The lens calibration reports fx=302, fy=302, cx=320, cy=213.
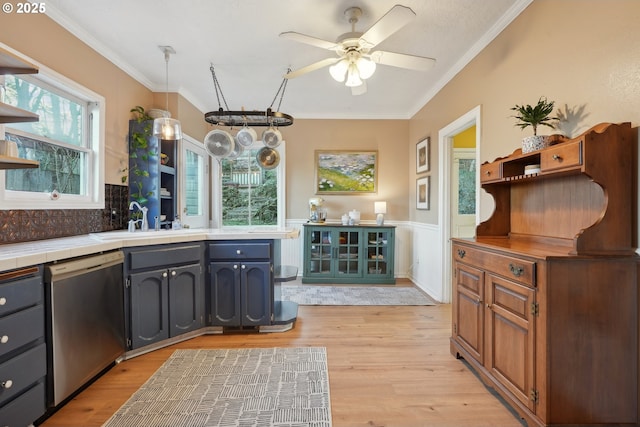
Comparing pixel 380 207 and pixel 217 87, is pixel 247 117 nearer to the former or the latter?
pixel 217 87

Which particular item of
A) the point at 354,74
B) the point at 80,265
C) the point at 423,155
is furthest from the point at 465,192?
the point at 80,265

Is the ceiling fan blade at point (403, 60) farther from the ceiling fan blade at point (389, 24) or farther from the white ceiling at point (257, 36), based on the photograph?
the white ceiling at point (257, 36)

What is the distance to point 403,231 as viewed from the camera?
4.93 metres

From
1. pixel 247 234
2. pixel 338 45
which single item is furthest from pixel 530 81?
pixel 247 234

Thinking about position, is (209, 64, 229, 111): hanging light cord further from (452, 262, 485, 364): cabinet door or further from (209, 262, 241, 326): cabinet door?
(452, 262, 485, 364): cabinet door

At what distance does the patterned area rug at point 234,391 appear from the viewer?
1643 mm

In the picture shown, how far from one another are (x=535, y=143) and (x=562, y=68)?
569mm

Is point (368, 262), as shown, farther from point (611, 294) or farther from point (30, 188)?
point (30, 188)

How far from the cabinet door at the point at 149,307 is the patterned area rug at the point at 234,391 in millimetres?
238

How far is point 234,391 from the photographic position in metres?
1.90

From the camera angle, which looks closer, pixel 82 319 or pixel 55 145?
pixel 82 319

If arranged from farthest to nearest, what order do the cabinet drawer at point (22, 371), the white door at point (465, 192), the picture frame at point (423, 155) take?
the white door at point (465, 192) → the picture frame at point (423, 155) → the cabinet drawer at point (22, 371)

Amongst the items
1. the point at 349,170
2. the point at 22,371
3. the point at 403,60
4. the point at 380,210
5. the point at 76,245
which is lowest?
the point at 22,371

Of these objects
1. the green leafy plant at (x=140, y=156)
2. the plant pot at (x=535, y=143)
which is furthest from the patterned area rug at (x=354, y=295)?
the plant pot at (x=535, y=143)
